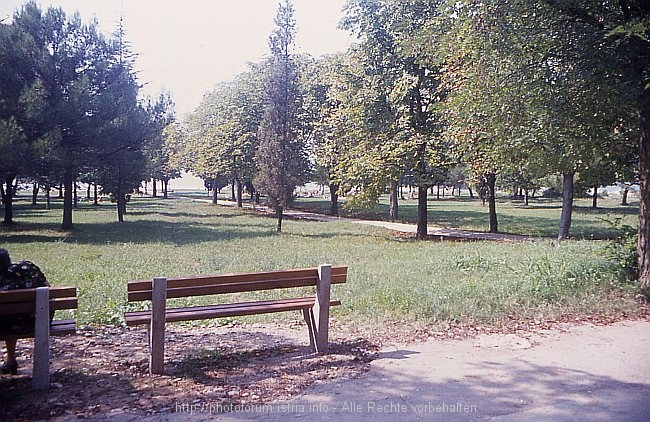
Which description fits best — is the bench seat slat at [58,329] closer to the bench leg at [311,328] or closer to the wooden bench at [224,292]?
the wooden bench at [224,292]

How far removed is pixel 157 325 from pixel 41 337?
2.88 ft

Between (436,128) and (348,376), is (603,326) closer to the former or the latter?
(348,376)

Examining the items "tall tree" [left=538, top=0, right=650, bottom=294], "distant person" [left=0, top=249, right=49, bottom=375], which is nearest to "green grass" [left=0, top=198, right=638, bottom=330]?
"tall tree" [left=538, top=0, right=650, bottom=294]

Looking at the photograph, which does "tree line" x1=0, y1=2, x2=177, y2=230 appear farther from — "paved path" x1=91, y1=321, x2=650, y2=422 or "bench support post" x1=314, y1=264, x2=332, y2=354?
"paved path" x1=91, y1=321, x2=650, y2=422

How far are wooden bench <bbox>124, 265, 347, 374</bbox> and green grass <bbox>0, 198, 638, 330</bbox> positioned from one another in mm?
1380

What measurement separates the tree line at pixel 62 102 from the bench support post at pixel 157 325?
12868mm

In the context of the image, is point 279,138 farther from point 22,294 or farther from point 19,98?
point 22,294

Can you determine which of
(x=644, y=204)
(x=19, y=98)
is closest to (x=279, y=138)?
(x=19, y=98)

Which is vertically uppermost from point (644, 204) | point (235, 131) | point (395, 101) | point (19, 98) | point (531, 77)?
point (235, 131)

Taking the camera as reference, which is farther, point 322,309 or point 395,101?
point 395,101

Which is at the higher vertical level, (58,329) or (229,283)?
(229,283)

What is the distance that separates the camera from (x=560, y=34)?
7.71 metres

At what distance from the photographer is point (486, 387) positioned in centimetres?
428

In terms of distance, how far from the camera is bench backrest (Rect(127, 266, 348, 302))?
4582mm
